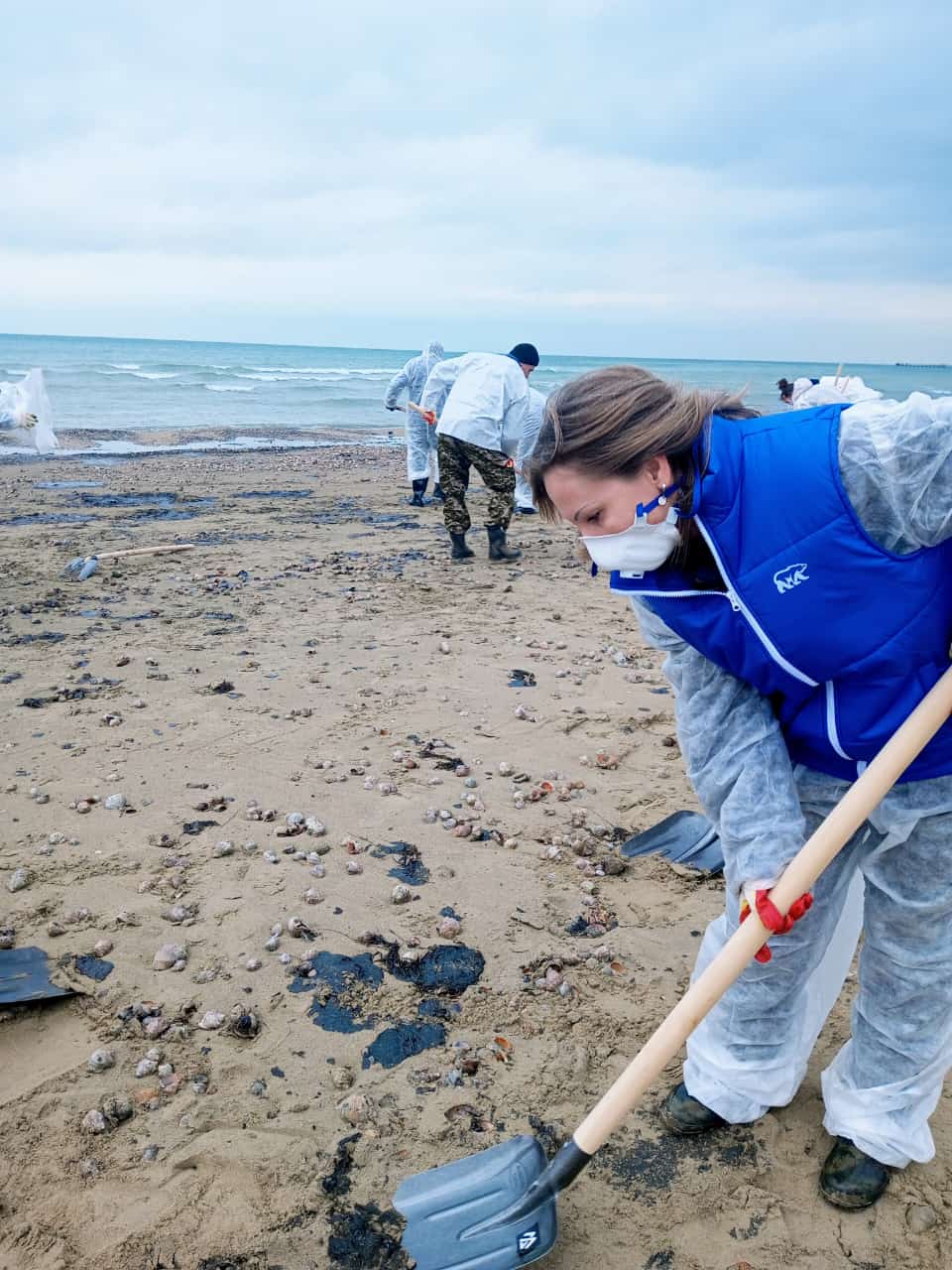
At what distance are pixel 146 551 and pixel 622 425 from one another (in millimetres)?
7553

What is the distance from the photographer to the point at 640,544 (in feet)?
6.21

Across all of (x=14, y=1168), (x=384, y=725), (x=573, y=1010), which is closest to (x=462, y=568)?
(x=384, y=725)

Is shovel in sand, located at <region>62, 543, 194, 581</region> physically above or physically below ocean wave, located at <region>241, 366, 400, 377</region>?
below

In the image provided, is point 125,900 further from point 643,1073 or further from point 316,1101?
point 643,1073

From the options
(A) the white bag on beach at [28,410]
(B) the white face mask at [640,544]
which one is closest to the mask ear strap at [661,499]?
(B) the white face mask at [640,544]

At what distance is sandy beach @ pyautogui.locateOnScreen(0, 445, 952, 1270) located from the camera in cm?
222

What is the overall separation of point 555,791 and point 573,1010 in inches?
54.3

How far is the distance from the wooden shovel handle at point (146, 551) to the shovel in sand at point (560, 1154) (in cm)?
713

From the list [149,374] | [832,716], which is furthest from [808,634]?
[149,374]

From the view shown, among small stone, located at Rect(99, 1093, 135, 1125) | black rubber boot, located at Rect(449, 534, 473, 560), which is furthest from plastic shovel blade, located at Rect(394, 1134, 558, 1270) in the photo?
black rubber boot, located at Rect(449, 534, 473, 560)

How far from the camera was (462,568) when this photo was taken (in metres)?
8.49

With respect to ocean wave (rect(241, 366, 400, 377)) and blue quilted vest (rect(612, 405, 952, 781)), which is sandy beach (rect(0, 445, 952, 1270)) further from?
ocean wave (rect(241, 366, 400, 377))

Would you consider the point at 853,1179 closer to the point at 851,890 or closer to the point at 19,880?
the point at 851,890

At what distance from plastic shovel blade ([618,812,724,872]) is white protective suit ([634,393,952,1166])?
1.17 metres
